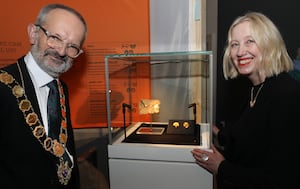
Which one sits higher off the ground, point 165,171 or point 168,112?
point 168,112

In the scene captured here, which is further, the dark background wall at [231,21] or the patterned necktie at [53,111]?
the dark background wall at [231,21]

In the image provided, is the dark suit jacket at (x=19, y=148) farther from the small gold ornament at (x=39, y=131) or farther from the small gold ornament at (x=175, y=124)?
the small gold ornament at (x=175, y=124)

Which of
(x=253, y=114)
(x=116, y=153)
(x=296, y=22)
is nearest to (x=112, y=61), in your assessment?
(x=116, y=153)

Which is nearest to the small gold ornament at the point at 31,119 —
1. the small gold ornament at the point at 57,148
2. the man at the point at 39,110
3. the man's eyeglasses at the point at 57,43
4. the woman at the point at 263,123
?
the man at the point at 39,110

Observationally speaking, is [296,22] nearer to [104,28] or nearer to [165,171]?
[104,28]

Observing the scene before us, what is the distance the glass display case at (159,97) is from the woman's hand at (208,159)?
12cm

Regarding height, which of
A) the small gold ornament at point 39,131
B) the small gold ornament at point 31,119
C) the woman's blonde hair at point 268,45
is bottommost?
the small gold ornament at point 39,131

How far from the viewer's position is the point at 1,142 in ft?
3.04

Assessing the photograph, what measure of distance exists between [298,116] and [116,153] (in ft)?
2.69

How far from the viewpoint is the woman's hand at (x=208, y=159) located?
113 centimetres

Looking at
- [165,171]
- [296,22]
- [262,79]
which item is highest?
[296,22]

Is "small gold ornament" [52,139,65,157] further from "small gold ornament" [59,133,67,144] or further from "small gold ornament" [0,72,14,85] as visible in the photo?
"small gold ornament" [0,72,14,85]

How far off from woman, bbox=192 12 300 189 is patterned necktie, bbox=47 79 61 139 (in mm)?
632

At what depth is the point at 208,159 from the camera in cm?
114
